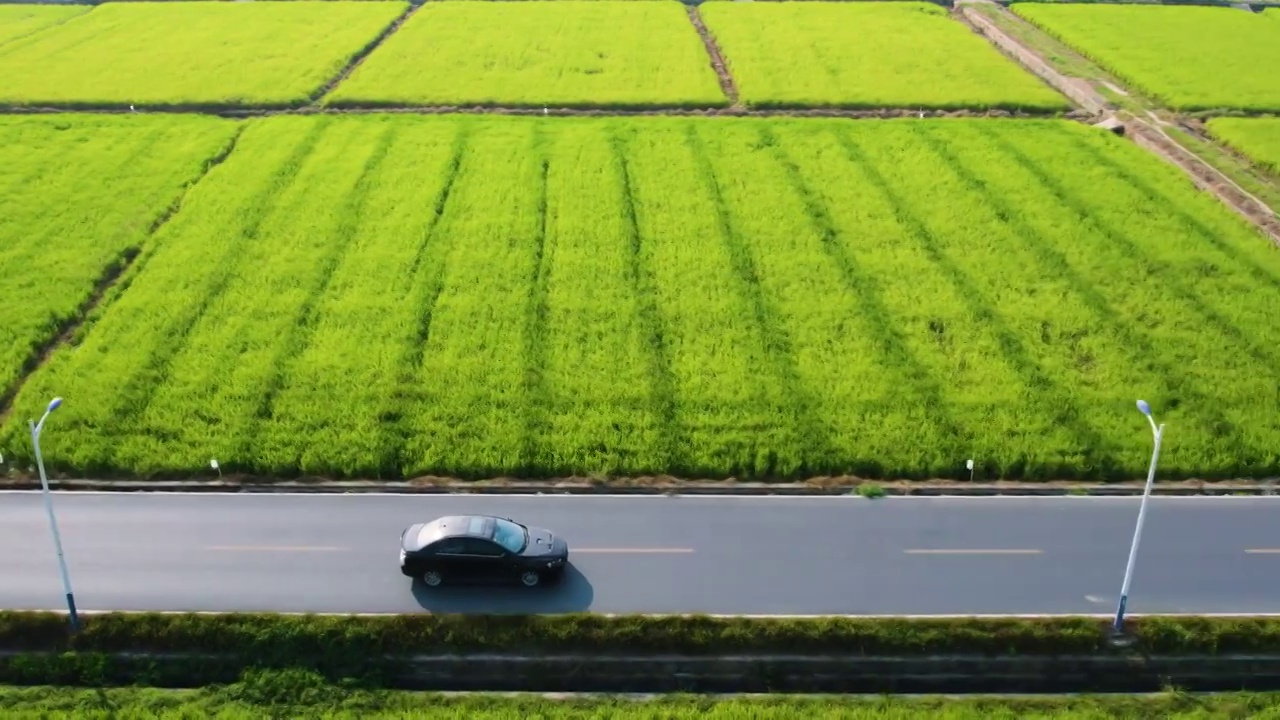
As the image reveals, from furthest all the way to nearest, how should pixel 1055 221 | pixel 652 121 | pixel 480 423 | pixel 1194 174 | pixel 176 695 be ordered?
1. pixel 652 121
2. pixel 1194 174
3. pixel 1055 221
4. pixel 480 423
5. pixel 176 695

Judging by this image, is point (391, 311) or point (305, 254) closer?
point (391, 311)

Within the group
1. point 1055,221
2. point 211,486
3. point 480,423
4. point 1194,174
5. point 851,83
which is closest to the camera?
point 211,486

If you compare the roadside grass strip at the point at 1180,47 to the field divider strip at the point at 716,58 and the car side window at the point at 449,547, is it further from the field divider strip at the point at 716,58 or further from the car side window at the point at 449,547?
the car side window at the point at 449,547

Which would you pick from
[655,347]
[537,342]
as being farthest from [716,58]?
[537,342]

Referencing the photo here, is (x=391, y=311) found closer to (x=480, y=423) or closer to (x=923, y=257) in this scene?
(x=480, y=423)

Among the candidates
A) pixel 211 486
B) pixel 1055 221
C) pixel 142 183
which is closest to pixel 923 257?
pixel 1055 221

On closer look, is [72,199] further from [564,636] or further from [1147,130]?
[1147,130]
